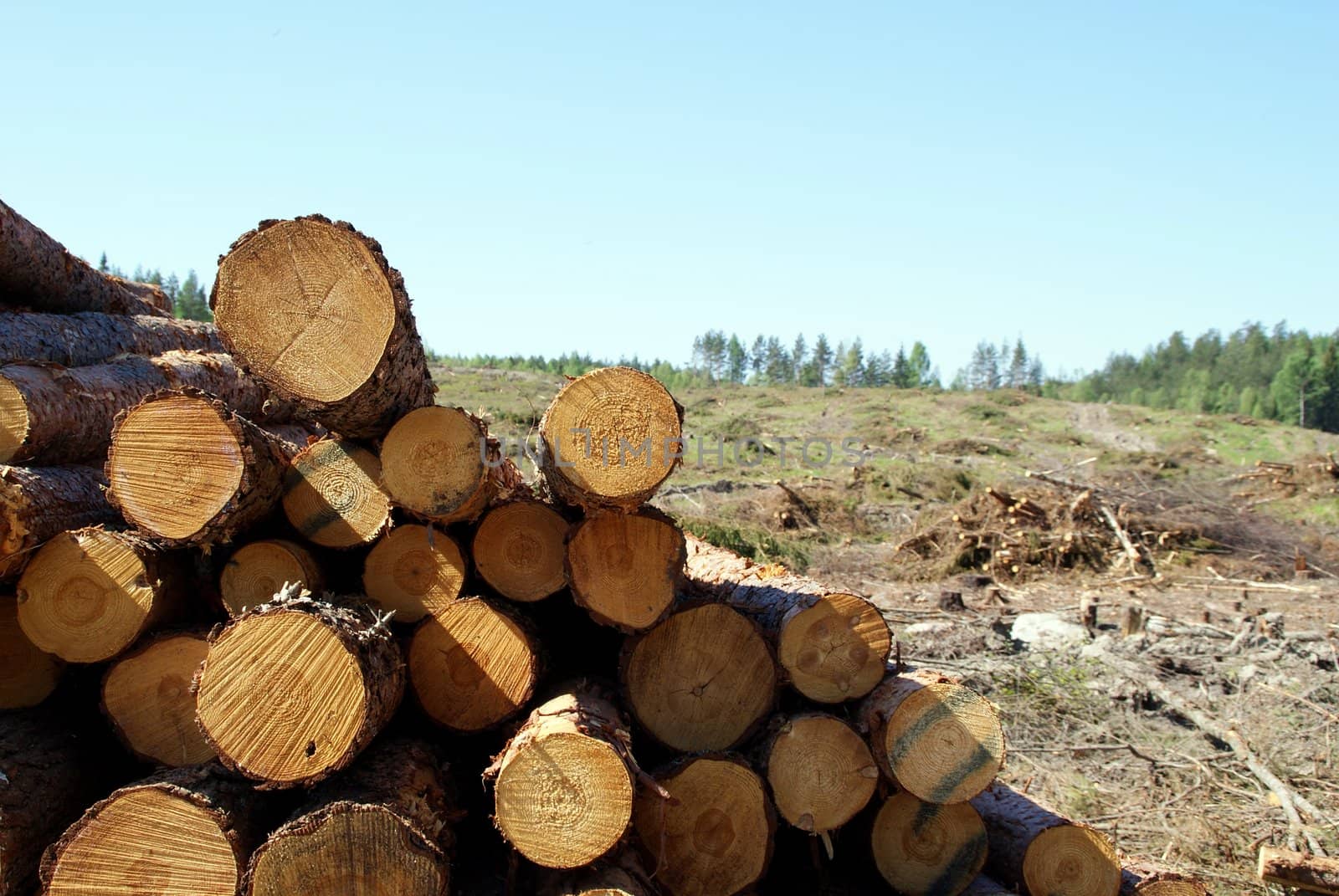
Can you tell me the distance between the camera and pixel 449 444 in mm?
3004

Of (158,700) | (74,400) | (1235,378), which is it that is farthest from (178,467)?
(1235,378)

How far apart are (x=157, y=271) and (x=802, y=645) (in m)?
76.3

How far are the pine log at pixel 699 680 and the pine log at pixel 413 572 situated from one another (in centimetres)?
75

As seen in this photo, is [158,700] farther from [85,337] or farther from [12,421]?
[85,337]

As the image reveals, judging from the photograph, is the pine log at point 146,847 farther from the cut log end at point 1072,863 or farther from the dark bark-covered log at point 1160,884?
the dark bark-covered log at point 1160,884

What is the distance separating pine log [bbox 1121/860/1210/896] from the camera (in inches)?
118

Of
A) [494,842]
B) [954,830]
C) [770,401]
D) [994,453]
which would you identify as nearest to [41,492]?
[494,842]

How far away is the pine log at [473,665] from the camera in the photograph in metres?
2.97

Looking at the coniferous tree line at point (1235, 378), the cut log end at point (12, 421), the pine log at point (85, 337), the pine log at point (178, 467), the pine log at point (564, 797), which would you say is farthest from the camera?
the coniferous tree line at point (1235, 378)

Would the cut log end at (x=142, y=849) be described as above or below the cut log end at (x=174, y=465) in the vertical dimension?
below

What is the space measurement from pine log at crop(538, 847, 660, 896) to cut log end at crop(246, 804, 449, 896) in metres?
0.37

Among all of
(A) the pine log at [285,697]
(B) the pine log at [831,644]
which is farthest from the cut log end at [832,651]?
(A) the pine log at [285,697]

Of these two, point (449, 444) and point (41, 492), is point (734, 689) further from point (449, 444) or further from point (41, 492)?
point (41, 492)

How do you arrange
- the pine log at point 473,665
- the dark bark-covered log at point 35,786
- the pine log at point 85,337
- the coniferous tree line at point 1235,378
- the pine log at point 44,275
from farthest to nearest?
the coniferous tree line at point 1235,378
the pine log at point 44,275
the pine log at point 85,337
the pine log at point 473,665
the dark bark-covered log at point 35,786
